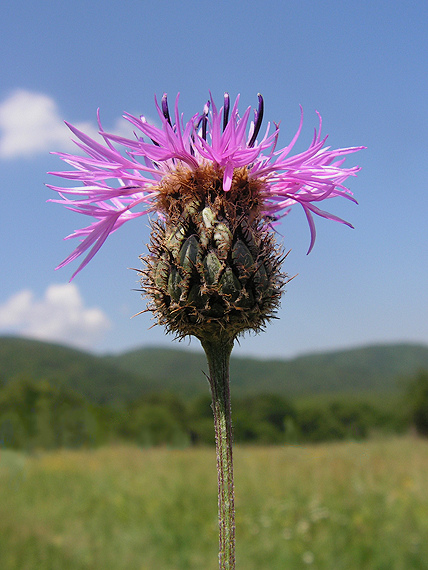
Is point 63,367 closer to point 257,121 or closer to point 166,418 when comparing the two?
point 166,418

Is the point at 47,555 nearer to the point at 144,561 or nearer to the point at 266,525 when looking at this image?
the point at 144,561

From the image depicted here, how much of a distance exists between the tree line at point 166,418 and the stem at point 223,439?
3143 cm

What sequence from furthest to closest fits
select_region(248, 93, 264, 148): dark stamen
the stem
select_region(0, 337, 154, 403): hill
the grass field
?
select_region(0, 337, 154, 403): hill
the grass field
select_region(248, 93, 264, 148): dark stamen
the stem

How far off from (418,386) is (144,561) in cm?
4204

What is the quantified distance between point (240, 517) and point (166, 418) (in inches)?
1887

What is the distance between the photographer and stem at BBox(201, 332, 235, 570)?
1.53 meters

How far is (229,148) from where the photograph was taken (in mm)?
1874

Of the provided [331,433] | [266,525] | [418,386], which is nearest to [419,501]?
[266,525]

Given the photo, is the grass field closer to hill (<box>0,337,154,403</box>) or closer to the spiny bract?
the spiny bract

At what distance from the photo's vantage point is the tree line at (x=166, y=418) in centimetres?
3500

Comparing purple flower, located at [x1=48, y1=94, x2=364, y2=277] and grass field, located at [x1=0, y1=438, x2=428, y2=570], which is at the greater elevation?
purple flower, located at [x1=48, y1=94, x2=364, y2=277]

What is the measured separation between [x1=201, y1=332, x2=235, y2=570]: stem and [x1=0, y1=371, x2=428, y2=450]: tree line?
31.4 metres

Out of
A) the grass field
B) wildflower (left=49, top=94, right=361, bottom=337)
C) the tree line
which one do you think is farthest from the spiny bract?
the tree line

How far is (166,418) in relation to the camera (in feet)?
188
